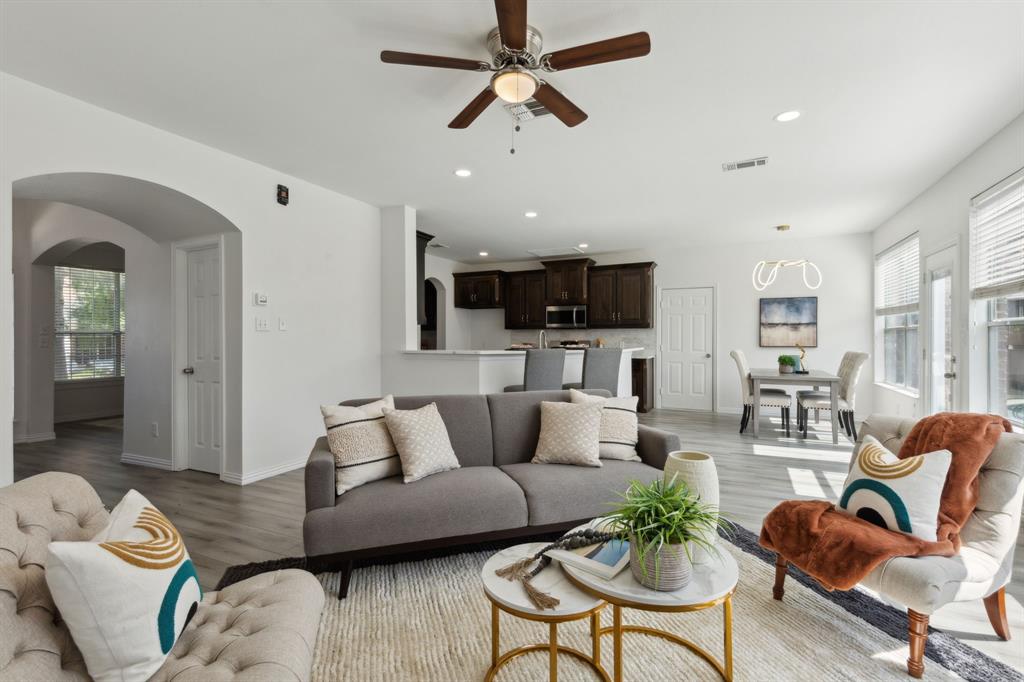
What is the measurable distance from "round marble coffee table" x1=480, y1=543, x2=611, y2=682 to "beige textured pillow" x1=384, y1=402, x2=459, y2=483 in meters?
0.86

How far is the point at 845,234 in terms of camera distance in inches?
254

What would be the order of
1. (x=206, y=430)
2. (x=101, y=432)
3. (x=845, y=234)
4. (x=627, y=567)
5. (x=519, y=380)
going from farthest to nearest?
(x=845, y=234), (x=101, y=432), (x=519, y=380), (x=206, y=430), (x=627, y=567)

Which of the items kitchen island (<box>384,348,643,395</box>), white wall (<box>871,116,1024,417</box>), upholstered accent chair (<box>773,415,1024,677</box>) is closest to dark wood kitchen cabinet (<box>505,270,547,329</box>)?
kitchen island (<box>384,348,643,395</box>)

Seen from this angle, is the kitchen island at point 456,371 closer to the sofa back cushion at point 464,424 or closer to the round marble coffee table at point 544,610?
the sofa back cushion at point 464,424

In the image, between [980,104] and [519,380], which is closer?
[980,104]

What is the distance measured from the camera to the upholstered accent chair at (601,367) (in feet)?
16.3

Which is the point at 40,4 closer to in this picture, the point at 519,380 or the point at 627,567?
the point at 627,567

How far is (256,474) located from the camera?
12.6 ft

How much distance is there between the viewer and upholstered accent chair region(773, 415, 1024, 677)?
1.56m

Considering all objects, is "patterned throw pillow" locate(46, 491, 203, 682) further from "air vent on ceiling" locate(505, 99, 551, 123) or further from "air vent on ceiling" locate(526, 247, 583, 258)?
"air vent on ceiling" locate(526, 247, 583, 258)

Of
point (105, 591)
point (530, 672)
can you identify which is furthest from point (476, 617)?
point (105, 591)

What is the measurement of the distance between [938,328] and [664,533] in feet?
15.8

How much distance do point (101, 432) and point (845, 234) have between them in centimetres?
1009

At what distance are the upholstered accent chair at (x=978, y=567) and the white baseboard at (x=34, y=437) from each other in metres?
7.59
